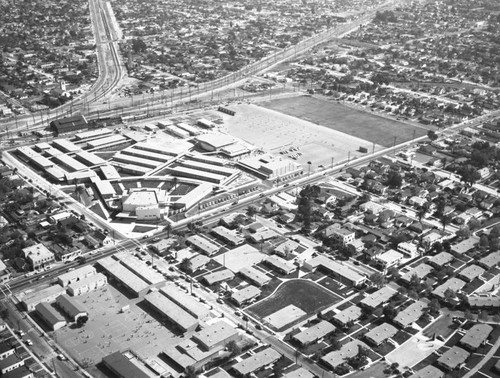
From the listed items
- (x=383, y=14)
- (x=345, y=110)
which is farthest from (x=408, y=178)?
(x=383, y=14)

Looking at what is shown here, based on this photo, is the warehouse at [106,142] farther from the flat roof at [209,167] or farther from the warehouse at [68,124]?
the flat roof at [209,167]

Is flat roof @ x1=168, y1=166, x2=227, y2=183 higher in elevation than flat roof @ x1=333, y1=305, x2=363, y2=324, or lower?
higher

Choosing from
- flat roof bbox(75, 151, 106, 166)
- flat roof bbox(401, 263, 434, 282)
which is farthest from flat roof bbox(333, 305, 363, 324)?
flat roof bbox(75, 151, 106, 166)

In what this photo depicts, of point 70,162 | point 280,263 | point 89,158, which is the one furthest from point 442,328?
point 70,162

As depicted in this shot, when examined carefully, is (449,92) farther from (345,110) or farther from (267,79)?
(267,79)

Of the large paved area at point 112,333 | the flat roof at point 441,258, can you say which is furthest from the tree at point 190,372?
the flat roof at point 441,258

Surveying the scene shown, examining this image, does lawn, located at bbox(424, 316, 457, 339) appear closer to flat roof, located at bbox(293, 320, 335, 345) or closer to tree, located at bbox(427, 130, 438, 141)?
flat roof, located at bbox(293, 320, 335, 345)
